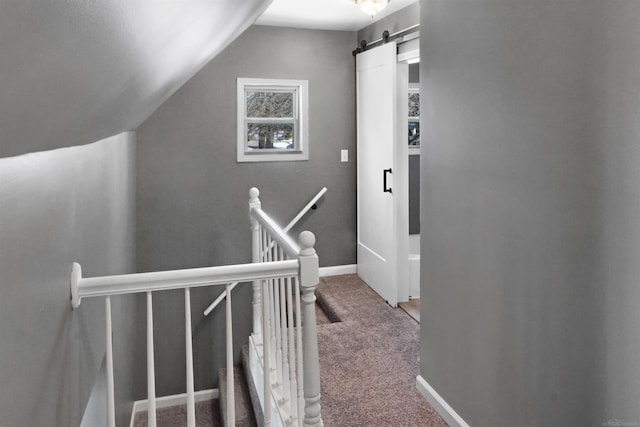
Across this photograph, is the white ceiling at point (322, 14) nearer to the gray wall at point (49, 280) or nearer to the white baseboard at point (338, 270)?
the gray wall at point (49, 280)

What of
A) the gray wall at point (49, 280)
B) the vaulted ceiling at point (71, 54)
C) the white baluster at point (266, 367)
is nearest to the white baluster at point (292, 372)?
the white baluster at point (266, 367)

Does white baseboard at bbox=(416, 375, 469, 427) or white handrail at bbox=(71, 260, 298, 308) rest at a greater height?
white handrail at bbox=(71, 260, 298, 308)

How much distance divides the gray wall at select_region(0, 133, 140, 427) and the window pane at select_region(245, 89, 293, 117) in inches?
89.3

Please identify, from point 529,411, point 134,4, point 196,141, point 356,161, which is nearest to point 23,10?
point 134,4

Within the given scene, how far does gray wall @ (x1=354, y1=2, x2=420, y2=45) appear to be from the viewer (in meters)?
3.54

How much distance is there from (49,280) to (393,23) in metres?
3.32

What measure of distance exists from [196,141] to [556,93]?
129 inches

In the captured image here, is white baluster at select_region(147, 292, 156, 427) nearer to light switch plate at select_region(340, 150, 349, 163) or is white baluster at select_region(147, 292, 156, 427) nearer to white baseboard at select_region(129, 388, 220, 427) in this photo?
white baseboard at select_region(129, 388, 220, 427)

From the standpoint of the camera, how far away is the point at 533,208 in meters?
1.70

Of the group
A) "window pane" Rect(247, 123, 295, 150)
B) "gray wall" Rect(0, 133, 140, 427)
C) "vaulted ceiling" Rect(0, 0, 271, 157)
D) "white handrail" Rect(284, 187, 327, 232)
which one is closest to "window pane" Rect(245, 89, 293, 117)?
"window pane" Rect(247, 123, 295, 150)

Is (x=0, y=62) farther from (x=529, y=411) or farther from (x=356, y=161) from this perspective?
(x=356, y=161)

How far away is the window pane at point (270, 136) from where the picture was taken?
4.52m

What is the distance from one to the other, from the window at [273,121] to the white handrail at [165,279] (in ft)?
9.06

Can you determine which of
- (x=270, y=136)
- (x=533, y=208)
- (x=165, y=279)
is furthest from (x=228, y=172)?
(x=533, y=208)
